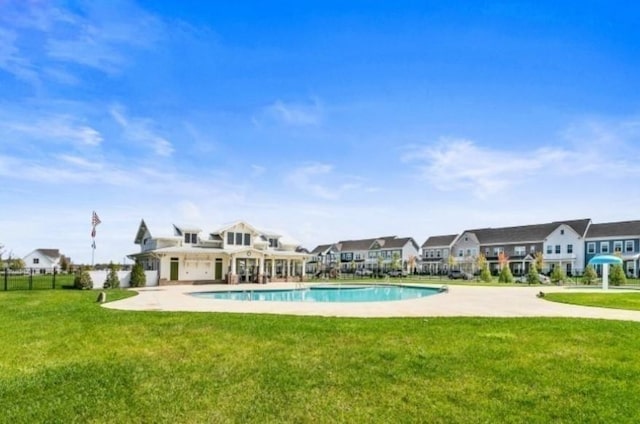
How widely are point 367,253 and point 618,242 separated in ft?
124

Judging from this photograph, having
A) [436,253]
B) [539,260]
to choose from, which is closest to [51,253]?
[436,253]

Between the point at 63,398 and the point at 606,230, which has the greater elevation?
the point at 606,230

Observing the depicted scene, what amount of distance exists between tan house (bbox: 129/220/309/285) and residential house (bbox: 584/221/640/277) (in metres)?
36.6

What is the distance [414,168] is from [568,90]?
8548 millimetres

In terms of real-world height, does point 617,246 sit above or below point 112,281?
above

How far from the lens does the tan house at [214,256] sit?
103ft

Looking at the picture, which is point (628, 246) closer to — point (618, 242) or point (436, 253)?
point (618, 242)

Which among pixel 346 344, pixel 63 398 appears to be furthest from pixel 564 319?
pixel 63 398

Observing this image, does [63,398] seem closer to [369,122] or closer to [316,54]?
[316,54]

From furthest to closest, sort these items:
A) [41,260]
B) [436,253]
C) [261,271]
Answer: [41,260]
[436,253]
[261,271]

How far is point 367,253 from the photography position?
262ft

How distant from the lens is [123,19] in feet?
41.5

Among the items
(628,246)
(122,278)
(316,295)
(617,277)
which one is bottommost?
(316,295)

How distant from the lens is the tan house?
103 ft
